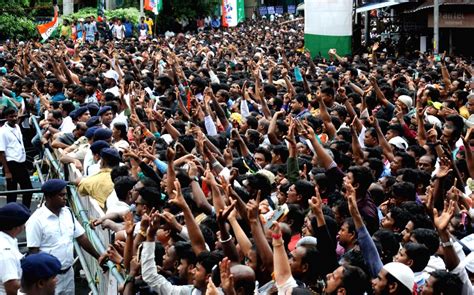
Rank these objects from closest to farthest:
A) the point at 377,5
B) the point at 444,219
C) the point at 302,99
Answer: the point at 444,219 → the point at 302,99 → the point at 377,5

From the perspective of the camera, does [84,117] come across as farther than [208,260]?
Yes

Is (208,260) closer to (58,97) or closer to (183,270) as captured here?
(183,270)

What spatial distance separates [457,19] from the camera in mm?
24469

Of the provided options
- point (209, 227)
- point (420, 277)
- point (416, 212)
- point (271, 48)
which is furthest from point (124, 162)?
point (271, 48)

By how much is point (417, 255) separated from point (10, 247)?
3010 millimetres

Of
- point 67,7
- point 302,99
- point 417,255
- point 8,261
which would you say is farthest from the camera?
point 67,7

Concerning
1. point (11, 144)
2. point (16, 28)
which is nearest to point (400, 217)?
point (11, 144)

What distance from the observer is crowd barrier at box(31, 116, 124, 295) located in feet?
24.5

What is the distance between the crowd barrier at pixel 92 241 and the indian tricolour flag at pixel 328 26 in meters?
16.3

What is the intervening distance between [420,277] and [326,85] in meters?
7.87

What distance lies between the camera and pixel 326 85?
14148 millimetres

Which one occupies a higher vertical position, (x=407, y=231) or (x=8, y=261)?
(x=407, y=231)

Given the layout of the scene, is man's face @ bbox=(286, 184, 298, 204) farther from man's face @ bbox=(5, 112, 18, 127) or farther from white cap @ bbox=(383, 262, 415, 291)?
man's face @ bbox=(5, 112, 18, 127)

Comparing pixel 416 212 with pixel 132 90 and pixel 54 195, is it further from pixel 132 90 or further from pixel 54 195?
pixel 132 90
